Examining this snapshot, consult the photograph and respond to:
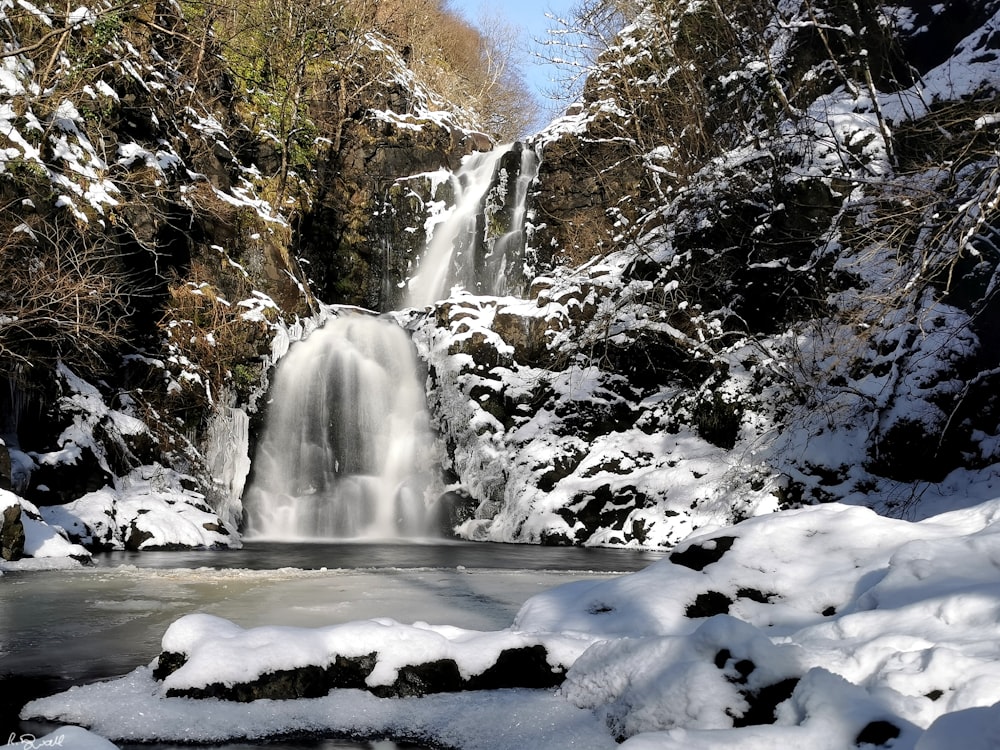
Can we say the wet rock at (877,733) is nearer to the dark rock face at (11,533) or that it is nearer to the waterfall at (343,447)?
the dark rock face at (11,533)

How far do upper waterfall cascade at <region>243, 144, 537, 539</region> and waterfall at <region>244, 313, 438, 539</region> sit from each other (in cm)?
2

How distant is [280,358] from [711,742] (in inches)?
532

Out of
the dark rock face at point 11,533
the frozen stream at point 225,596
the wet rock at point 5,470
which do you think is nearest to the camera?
the frozen stream at point 225,596

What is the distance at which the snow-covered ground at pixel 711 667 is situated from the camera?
2607 millimetres

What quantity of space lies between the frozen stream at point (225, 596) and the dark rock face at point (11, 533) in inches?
29.8

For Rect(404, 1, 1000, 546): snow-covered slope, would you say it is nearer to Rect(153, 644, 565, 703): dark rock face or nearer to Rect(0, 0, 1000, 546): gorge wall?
Rect(0, 0, 1000, 546): gorge wall

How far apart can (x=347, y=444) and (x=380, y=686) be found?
11.2 m

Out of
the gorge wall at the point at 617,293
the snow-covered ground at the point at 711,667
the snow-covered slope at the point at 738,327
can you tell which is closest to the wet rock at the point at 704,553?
the snow-covered ground at the point at 711,667

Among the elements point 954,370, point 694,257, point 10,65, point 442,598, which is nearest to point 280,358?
point 10,65

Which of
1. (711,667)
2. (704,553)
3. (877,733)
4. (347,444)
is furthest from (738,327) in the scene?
(877,733)

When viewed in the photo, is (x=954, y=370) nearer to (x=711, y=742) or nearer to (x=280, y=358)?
(x=711, y=742)

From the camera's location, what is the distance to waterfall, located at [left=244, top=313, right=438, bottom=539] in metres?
13.9

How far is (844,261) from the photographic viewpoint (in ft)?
41.5

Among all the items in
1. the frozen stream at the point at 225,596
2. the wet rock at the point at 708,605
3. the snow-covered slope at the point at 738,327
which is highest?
the snow-covered slope at the point at 738,327
